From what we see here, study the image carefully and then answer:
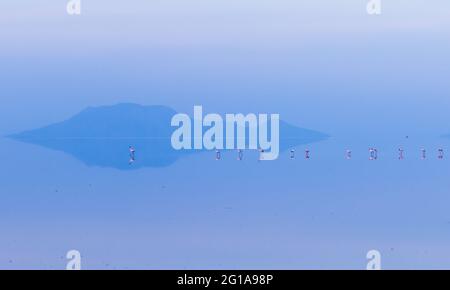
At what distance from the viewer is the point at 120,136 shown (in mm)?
3936

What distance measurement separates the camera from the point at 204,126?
393cm

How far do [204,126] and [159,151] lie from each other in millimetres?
188

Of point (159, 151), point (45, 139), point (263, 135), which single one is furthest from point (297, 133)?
point (45, 139)

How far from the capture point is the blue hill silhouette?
392 cm
